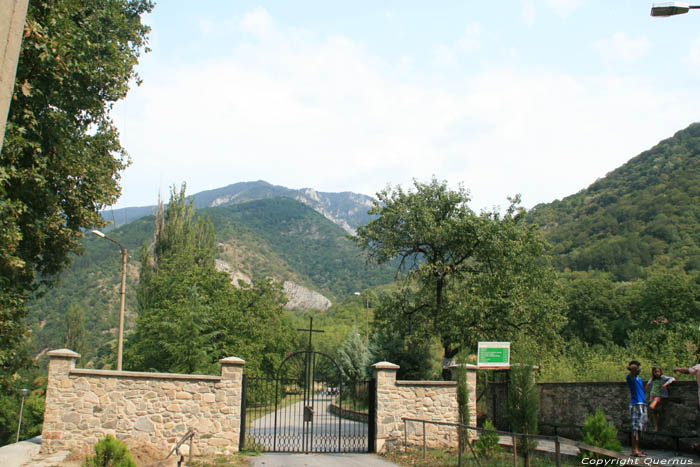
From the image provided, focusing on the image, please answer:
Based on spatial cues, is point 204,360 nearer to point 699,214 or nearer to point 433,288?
point 433,288

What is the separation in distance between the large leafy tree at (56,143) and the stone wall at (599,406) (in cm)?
1361

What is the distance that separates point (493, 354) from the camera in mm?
14000

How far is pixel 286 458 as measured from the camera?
12672 millimetres

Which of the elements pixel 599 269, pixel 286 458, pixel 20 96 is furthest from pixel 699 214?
pixel 20 96

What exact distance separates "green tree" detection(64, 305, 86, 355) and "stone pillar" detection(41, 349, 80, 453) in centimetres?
4909

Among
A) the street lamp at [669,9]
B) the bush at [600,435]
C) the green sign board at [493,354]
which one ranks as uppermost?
the street lamp at [669,9]

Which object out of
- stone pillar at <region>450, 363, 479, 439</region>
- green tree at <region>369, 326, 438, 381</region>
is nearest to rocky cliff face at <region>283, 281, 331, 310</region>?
green tree at <region>369, 326, 438, 381</region>

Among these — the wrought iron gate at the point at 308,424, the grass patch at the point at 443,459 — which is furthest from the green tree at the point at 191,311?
the grass patch at the point at 443,459

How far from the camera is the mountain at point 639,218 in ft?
173

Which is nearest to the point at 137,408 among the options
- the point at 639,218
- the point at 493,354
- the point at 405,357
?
the point at 493,354

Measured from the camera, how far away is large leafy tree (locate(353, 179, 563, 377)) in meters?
19.6

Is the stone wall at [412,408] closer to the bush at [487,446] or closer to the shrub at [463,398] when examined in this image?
the shrub at [463,398]

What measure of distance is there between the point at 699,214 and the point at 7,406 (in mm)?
71456

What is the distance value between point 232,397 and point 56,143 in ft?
24.1
